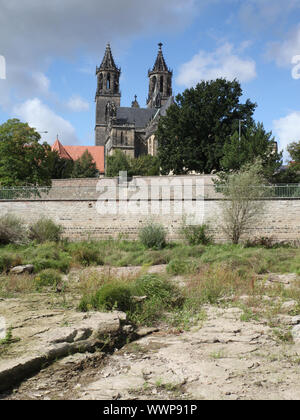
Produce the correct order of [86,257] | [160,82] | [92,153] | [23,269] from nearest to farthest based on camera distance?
[23,269] < [86,257] < [92,153] < [160,82]

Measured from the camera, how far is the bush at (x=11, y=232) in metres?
19.1

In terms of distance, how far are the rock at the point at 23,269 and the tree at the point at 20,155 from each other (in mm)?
15745

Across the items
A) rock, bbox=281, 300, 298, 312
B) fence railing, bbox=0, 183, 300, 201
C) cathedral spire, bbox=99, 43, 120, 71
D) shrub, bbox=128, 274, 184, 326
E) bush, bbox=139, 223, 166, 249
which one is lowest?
rock, bbox=281, 300, 298, 312

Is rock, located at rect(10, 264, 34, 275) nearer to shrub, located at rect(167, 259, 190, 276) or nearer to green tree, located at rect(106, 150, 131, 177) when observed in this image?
shrub, located at rect(167, 259, 190, 276)

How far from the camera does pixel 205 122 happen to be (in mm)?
35500

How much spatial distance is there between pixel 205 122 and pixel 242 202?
1769cm

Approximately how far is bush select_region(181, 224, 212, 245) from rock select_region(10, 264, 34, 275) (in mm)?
9265

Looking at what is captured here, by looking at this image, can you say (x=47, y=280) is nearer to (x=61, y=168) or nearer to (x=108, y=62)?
(x=61, y=168)

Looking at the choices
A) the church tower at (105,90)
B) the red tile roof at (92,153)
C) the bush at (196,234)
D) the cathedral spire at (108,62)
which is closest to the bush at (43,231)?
the bush at (196,234)

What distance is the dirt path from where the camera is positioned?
473cm

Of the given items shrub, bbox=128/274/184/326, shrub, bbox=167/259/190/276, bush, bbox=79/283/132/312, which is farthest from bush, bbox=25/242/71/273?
bush, bbox=79/283/132/312

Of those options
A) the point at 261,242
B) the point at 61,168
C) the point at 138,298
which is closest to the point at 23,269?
the point at 138,298

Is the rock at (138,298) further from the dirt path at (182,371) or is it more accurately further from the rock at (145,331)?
the dirt path at (182,371)
